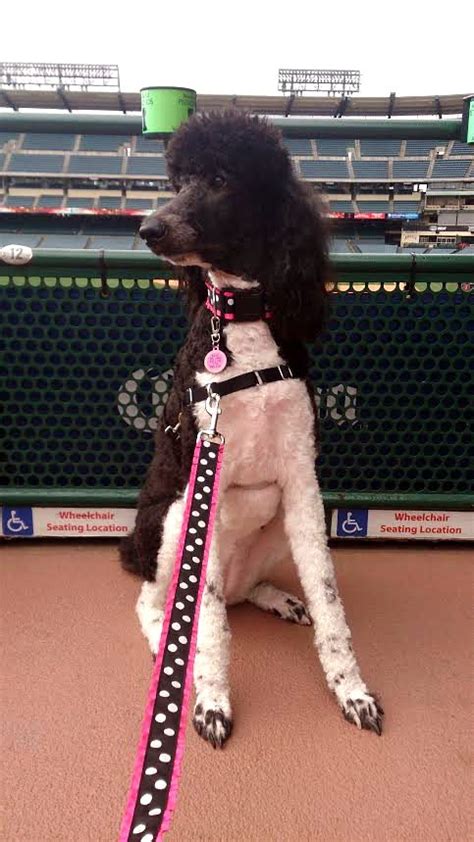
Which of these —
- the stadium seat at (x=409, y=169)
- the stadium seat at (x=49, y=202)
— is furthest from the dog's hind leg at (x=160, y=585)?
the stadium seat at (x=409, y=169)

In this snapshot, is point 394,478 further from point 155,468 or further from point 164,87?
point 164,87

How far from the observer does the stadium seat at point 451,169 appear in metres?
23.1

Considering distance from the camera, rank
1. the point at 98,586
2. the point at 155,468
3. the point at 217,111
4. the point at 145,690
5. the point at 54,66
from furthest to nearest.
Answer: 1. the point at 54,66
2. the point at 98,586
3. the point at 155,468
4. the point at 145,690
5. the point at 217,111

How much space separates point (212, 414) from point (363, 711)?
84 centimetres

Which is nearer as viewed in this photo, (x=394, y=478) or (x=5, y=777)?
(x=5, y=777)

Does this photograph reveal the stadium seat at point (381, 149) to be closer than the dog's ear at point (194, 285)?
No

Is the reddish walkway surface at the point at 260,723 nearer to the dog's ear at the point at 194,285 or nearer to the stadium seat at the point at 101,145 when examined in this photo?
the dog's ear at the point at 194,285

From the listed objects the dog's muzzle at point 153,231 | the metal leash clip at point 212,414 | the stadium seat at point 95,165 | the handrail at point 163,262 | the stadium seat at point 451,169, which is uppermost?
the stadium seat at point 95,165

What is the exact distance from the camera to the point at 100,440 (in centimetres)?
251

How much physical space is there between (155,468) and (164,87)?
1240mm

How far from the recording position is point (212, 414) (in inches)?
61.2

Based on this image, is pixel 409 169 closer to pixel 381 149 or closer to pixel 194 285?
pixel 381 149

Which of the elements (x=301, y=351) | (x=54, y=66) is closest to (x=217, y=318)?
(x=301, y=351)

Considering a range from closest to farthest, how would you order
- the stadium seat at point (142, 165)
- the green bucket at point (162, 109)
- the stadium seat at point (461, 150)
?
1. the green bucket at point (162, 109)
2. the stadium seat at point (461, 150)
3. the stadium seat at point (142, 165)
